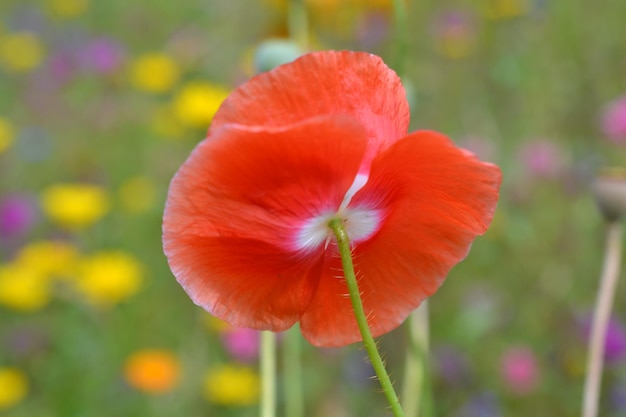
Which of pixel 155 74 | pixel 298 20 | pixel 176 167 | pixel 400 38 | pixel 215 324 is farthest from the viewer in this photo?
pixel 155 74

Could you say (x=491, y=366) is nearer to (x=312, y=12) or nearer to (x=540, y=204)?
(x=540, y=204)

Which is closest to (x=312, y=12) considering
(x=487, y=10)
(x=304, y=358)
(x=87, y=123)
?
(x=487, y=10)

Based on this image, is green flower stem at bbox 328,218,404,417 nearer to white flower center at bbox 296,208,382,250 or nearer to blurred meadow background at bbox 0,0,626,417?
white flower center at bbox 296,208,382,250

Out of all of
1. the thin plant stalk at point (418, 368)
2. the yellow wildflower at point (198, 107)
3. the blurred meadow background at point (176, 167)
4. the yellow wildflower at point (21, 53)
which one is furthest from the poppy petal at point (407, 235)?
the yellow wildflower at point (21, 53)

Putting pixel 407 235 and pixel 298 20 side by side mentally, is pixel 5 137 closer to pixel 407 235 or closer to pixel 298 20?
pixel 298 20

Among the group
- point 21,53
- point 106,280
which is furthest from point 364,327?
point 21,53

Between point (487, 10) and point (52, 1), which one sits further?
point (52, 1)
